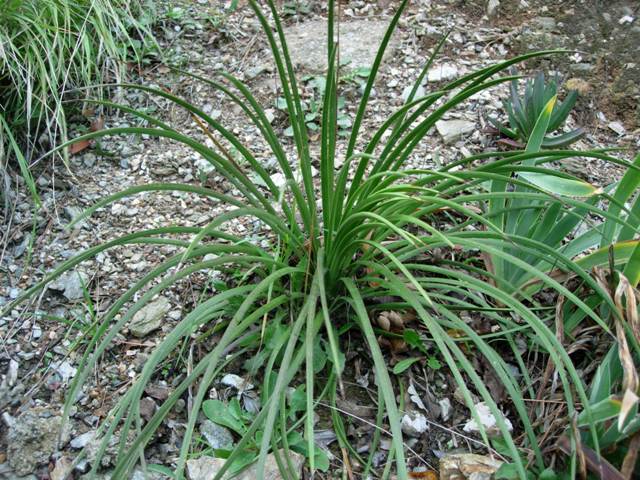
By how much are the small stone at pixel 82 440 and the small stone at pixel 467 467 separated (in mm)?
839

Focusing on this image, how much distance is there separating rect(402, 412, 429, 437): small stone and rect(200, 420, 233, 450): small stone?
42 cm

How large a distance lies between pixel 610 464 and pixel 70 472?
116 centimetres

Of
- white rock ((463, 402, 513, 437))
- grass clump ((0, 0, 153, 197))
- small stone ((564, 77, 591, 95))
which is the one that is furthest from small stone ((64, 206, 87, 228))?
small stone ((564, 77, 591, 95))

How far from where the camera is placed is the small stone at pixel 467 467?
4.25 feet

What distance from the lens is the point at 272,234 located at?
1.84 meters

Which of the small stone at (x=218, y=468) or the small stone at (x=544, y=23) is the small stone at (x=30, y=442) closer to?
the small stone at (x=218, y=468)

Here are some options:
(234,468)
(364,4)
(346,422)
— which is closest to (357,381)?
(346,422)

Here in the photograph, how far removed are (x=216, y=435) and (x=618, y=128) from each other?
71.2 inches

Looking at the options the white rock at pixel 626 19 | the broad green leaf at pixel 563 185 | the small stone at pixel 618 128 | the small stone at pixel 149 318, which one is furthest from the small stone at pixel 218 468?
the white rock at pixel 626 19

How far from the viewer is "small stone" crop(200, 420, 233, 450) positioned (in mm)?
1409

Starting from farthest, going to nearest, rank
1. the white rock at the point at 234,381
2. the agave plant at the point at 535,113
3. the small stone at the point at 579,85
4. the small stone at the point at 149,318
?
the small stone at the point at 579,85 → the agave plant at the point at 535,113 → the small stone at the point at 149,318 → the white rock at the point at 234,381

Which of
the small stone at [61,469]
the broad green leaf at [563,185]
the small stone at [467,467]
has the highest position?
the broad green leaf at [563,185]

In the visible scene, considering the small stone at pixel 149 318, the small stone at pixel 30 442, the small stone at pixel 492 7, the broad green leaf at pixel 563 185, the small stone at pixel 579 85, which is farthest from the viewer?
the small stone at pixel 492 7

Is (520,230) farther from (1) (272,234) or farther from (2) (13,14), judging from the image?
(2) (13,14)
